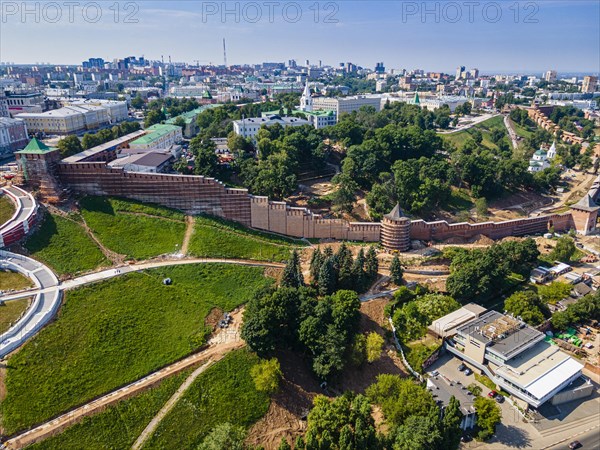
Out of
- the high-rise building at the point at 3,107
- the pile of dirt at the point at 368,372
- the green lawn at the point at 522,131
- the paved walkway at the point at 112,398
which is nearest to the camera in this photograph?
the paved walkway at the point at 112,398

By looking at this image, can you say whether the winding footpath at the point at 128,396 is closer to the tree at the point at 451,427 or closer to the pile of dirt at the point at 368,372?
the pile of dirt at the point at 368,372

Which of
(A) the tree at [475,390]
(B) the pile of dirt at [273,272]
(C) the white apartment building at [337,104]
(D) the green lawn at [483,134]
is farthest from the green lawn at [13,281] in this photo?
(C) the white apartment building at [337,104]

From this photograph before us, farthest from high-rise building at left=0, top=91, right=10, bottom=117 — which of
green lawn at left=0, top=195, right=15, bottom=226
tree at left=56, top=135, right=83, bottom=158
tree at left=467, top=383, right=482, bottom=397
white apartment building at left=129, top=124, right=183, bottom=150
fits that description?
tree at left=467, top=383, right=482, bottom=397

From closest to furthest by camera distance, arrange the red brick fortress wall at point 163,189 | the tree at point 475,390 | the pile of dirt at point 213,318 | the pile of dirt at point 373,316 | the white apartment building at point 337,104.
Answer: the tree at point 475,390 < the pile of dirt at point 213,318 < the pile of dirt at point 373,316 < the red brick fortress wall at point 163,189 < the white apartment building at point 337,104

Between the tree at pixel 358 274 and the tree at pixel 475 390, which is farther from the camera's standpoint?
the tree at pixel 358 274

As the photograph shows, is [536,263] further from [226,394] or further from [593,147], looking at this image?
[593,147]

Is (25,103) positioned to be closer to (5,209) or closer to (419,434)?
(5,209)

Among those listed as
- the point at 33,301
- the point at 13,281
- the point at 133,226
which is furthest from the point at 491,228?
the point at 13,281
